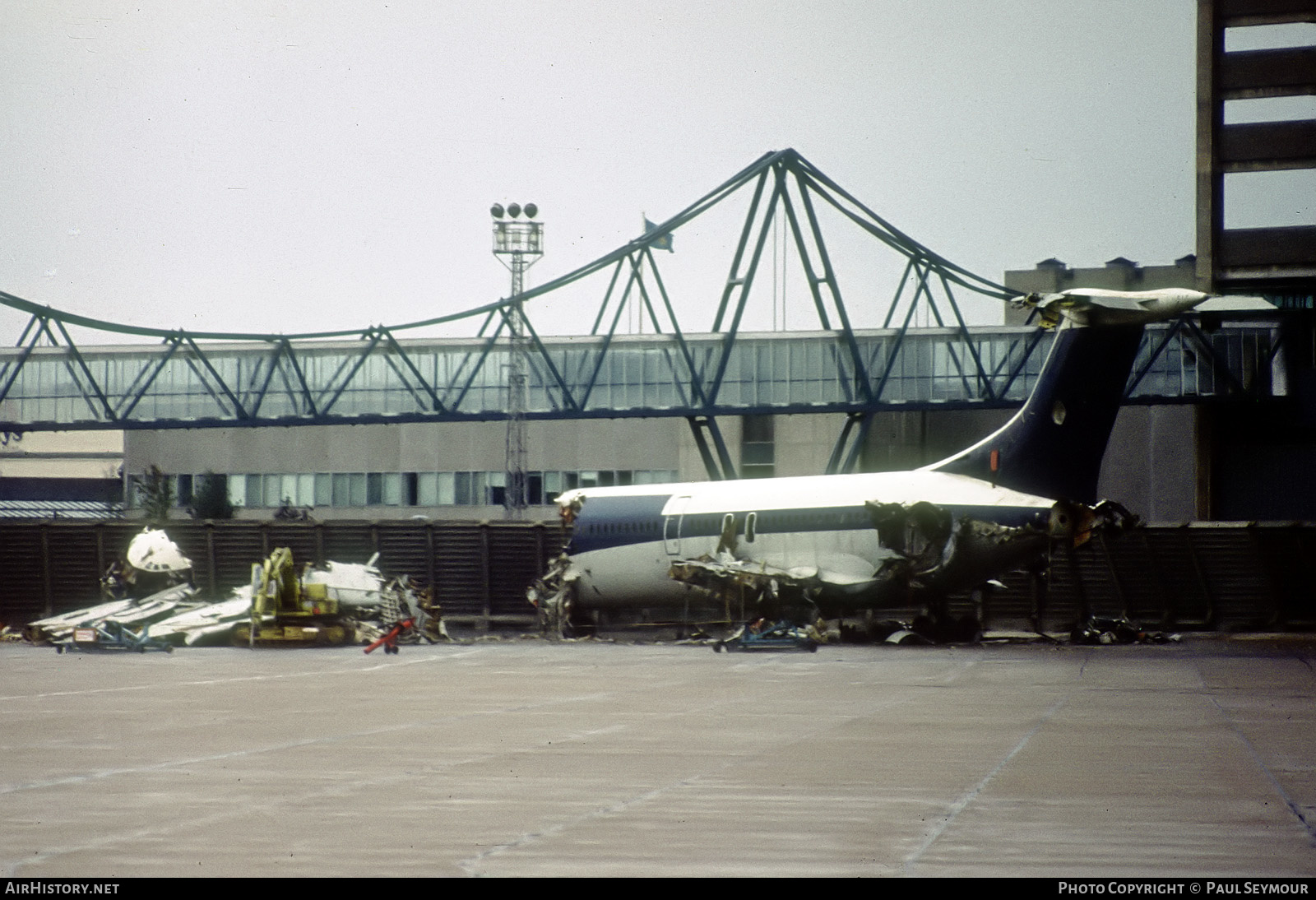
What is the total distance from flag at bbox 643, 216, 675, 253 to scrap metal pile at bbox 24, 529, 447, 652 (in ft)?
180

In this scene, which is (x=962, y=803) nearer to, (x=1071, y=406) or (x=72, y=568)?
(x=1071, y=406)

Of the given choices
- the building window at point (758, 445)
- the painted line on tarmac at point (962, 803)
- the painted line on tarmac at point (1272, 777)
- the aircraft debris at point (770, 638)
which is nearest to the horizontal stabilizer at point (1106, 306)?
the aircraft debris at point (770, 638)

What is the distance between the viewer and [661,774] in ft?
54.7

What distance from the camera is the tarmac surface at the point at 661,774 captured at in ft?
38.3

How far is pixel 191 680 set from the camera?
31250mm

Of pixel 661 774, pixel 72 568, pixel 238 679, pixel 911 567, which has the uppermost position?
pixel 911 567

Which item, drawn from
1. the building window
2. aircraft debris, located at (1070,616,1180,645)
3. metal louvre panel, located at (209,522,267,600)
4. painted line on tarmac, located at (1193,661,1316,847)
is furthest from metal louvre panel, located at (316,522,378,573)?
the building window

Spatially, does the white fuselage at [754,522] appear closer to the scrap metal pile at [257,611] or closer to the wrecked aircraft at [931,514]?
the wrecked aircraft at [931,514]

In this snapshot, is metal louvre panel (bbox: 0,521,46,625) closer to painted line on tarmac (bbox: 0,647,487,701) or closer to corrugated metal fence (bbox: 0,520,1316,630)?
corrugated metal fence (bbox: 0,520,1316,630)

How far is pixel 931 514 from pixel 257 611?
64.1 ft

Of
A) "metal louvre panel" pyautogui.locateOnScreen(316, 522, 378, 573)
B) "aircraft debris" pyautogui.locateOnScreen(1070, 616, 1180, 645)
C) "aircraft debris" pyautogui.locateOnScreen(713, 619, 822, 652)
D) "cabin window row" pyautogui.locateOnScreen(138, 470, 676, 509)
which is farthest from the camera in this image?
"cabin window row" pyautogui.locateOnScreen(138, 470, 676, 509)

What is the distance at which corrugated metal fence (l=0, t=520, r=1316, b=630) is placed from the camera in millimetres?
50344

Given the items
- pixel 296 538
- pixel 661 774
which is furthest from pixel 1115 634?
pixel 661 774

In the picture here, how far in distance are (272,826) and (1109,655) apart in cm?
2993
